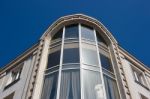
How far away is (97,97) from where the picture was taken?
10742 mm

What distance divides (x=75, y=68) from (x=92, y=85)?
1.19 metres

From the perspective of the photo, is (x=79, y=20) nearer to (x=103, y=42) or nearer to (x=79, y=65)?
(x=103, y=42)

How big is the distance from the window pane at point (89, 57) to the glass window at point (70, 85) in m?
1.00

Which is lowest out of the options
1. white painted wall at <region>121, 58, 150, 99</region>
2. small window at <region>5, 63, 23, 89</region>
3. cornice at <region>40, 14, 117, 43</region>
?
white painted wall at <region>121, 58, 150, 99</region>

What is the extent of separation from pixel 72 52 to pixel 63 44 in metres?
0.92

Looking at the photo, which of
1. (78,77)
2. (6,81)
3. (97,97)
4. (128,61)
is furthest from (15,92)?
(128,61)

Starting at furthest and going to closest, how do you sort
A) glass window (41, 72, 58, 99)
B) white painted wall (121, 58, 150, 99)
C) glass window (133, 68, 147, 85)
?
glass window (133, 68, 147, 85) < white painted wall (121, 58, 150, 99) < glass window (41, 72, 58, 99)

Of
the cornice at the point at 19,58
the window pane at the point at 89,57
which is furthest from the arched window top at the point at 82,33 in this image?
the cornice at the point at 19,58


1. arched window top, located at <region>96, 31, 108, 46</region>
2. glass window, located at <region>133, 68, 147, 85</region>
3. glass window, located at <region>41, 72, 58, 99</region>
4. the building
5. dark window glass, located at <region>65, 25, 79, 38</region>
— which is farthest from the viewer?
glass window, located at <region>133, 68, 147, 85</region>

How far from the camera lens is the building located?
1117 centimetres

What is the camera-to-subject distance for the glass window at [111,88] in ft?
37.4

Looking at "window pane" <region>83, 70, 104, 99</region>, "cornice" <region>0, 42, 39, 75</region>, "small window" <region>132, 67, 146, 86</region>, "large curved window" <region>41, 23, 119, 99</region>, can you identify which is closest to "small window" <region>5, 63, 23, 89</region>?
"cornice" <region>0, 42, 39, 75</region>

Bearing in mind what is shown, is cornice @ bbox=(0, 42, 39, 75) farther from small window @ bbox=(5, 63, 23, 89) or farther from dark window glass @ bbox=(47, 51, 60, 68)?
dark window glass @ bbox=(47, 51, 60, 68)

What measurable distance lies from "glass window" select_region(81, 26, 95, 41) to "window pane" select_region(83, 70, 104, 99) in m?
3.05
